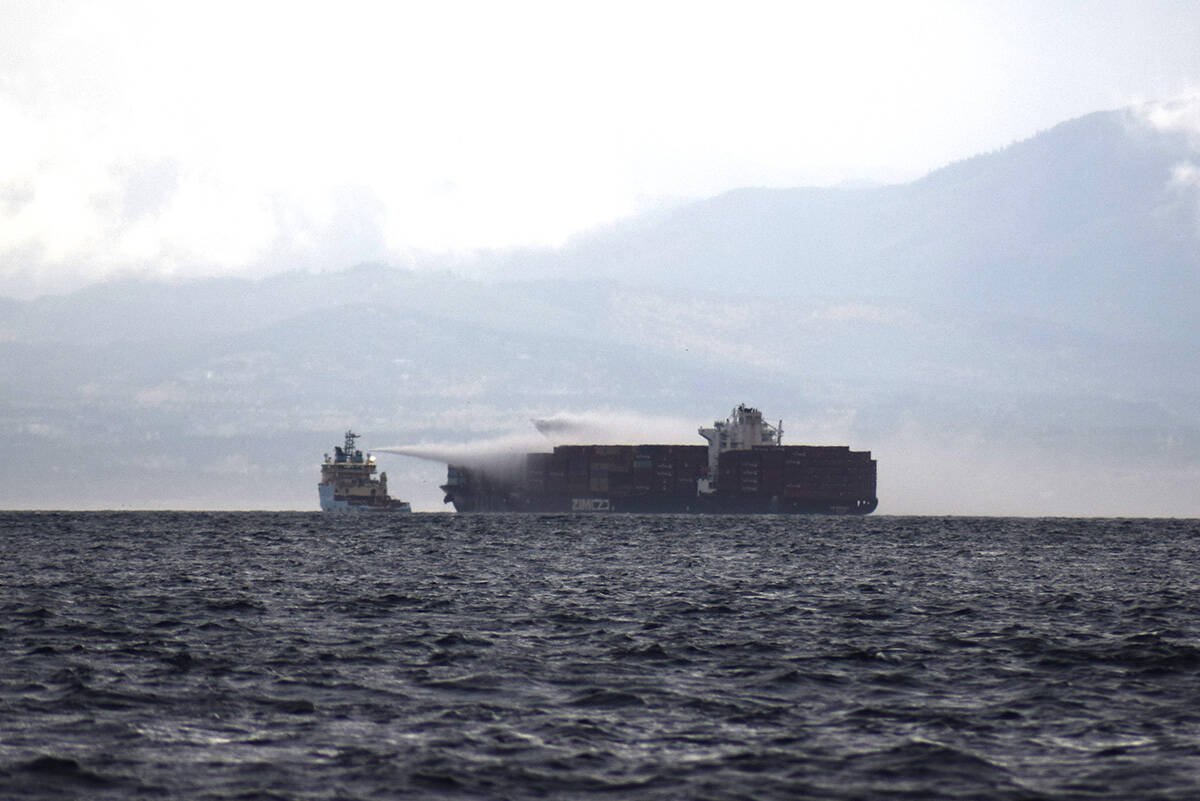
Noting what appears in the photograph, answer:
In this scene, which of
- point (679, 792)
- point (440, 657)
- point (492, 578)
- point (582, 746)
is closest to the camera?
point (679, 792)

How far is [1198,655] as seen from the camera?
109ft

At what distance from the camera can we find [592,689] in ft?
91.6

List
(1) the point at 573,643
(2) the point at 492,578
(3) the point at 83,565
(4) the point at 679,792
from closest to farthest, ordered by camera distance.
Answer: (4) the point at 679,792, (1) the point at 573,643, (2) the point at 492,578, (3) the point at 83,565

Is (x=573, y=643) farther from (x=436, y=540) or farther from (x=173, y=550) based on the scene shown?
(x=436, y=540)

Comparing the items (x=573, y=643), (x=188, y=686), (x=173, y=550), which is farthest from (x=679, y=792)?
(x=173, y=550)

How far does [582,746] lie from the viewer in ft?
73.2

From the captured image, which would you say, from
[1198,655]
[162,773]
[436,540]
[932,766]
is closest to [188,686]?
[162,773]

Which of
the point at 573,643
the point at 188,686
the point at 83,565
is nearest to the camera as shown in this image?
the point at 188,686

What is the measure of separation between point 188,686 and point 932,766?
1473 cm

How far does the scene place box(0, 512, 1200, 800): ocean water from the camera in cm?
2009

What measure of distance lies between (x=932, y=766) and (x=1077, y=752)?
2.72 m

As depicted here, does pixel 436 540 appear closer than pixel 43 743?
No

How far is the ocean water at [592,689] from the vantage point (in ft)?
65.9

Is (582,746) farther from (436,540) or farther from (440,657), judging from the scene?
(436,540)
